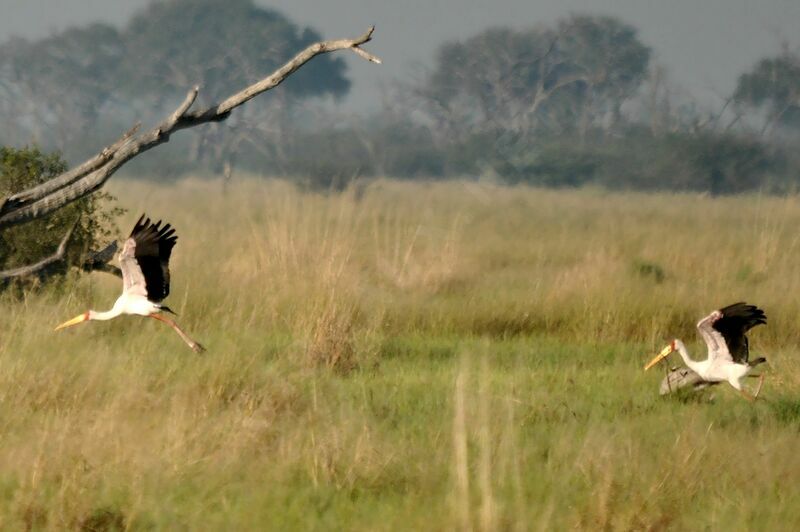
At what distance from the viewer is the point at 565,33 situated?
131ft

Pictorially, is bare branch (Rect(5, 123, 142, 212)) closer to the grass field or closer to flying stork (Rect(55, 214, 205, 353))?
flying stork (Rect(55, 214, 205, 353))

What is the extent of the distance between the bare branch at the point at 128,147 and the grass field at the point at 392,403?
2.41 ft

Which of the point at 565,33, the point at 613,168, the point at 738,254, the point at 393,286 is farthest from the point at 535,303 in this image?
the point at 565,33

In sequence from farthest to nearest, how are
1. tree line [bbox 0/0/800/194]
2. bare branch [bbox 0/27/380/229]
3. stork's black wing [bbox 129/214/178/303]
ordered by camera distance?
tree line [bbox 0/0/800/194], stork's black wing [bbox 129/214/178/303], bare branch [bbox 0/27/380/229]

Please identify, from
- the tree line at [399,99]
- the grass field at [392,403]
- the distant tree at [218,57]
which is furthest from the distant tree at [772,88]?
the grass field at [392,403]

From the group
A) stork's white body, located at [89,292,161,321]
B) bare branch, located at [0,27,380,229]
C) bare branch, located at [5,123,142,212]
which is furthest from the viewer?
stork's white body, located at [89,292,161,321]

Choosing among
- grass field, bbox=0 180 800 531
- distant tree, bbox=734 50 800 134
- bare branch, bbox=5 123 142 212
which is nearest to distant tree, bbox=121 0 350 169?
distant tree, bbox=734 50 800 134

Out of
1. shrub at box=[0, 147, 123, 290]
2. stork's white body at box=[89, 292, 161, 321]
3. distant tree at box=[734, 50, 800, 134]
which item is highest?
distant tree at box=[734, 50, 800, 134]

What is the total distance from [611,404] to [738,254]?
683 centimetres

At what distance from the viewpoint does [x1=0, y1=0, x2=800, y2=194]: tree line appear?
28.1 m

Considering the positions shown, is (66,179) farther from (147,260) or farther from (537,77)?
(537,77)

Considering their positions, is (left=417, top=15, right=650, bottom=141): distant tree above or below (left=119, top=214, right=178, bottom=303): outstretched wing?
above

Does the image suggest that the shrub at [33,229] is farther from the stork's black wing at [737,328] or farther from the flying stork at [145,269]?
the stork's black wing at [737,328]

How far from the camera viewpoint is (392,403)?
6035mm
